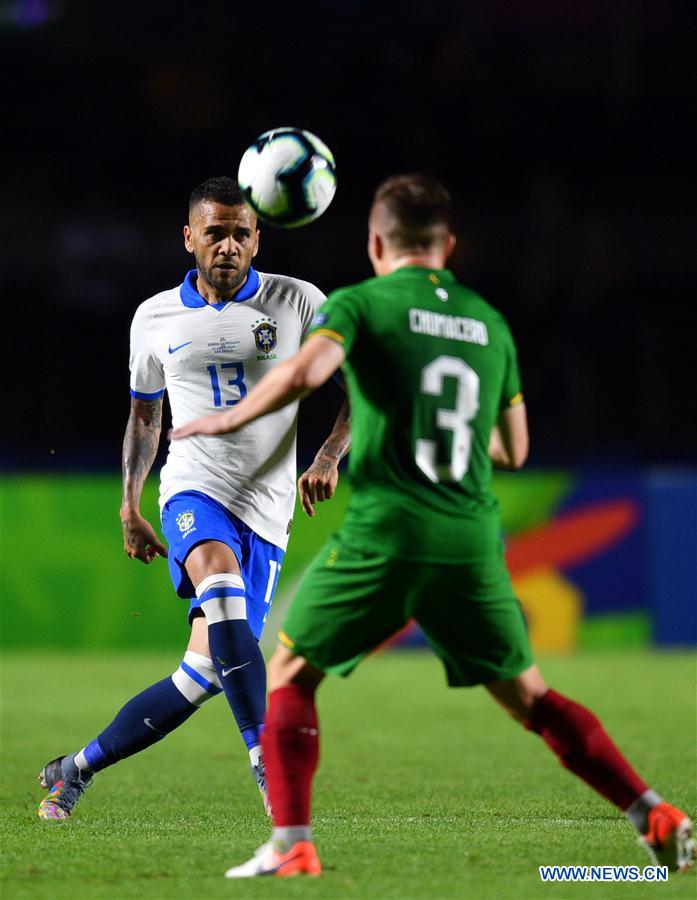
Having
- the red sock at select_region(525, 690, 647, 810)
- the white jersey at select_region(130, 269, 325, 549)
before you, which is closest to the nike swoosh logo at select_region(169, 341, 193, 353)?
the white jersey at select_region(130, 269, 325, 549)

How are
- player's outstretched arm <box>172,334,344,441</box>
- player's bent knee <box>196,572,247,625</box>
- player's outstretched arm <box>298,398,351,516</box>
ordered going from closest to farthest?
player's outstretched arm <box>172,334,344,441</box>
player's outstretched arm <box>298,398,351,516</box>
player's bent knee <box>196,572,247,625</box>

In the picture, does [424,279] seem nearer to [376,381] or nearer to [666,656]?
[376,381]

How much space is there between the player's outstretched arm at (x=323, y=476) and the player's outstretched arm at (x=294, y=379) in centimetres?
118

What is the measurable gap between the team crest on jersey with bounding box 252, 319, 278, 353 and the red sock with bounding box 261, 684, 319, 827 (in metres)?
1.92

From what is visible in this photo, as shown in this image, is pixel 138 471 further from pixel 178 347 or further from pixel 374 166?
pixel 374 166

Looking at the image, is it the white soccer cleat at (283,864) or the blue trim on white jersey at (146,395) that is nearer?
the white soccer cleat at (283,864)

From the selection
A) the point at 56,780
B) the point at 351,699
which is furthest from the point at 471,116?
the point at 56,780

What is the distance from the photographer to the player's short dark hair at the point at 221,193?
588 centimetres

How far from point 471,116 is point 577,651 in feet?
24.5

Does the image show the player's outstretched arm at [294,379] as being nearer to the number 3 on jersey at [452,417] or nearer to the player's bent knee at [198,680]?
the number 3 on jersey at [452,417]

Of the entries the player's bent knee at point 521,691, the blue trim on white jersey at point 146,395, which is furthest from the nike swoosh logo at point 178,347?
the player's bent knee at point 521,691

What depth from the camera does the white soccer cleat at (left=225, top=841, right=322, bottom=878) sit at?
4250mm

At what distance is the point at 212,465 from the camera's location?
→ 588cm

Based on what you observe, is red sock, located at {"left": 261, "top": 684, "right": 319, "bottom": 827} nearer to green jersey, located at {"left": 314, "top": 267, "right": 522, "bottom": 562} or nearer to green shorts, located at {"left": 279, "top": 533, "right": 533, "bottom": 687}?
green shorts, located at {"left": 279, "top": 533, "right": 533, "bottom": 687}
